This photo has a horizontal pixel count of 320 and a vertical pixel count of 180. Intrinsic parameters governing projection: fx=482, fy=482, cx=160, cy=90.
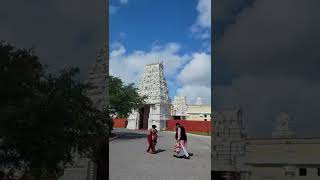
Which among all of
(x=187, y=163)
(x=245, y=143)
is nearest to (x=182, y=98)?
(x=245, y=143)

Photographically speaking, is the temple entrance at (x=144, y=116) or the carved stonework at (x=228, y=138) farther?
the temple entrance at (x=144, y=116)

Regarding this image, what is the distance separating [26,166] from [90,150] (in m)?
1.62

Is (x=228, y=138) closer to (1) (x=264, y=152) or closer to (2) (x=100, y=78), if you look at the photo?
(1) (x=264, y=152)

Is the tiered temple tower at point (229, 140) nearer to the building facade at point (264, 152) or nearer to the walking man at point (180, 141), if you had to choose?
the building facade at point (264, 152)

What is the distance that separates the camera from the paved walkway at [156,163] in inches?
483

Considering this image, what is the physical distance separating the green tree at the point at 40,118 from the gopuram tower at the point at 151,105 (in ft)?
38.8

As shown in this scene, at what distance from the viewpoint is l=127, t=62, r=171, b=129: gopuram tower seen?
2388cm

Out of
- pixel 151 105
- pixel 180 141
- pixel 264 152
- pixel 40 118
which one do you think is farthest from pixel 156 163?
pixel 151 105

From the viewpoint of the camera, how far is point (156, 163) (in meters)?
12.9

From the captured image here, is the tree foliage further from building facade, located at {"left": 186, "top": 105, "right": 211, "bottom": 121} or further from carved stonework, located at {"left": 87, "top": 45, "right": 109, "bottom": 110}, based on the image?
building facade, located at {"left": 186, "top": 105, "right": 211, "bottom": 121}

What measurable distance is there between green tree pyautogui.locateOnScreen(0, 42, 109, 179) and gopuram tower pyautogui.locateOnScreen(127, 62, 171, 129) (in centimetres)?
1181

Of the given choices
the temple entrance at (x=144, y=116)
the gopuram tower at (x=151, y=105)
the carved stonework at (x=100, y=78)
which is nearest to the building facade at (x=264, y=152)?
the carved stonework at (x=100, y=78)

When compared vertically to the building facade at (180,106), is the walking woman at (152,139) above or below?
below

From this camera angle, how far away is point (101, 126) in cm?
1175
